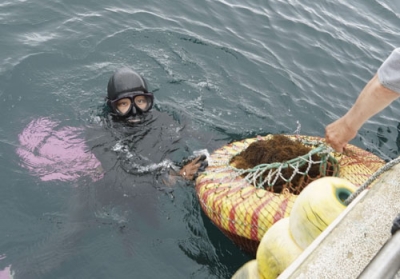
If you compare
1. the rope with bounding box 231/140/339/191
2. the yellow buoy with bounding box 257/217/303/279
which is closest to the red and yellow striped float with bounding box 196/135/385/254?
the rope with bounding box 231/140/339/191

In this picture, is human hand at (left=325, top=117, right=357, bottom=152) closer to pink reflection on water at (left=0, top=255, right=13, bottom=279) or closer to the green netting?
the green netting

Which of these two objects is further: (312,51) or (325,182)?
(312,51)

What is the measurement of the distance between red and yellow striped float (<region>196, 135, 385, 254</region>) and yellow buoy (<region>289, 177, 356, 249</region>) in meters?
1.17

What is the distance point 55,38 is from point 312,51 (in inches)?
199

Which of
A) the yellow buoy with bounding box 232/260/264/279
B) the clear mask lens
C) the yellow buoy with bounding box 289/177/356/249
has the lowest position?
the clear mask lens

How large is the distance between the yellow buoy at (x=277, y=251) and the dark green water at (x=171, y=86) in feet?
5.18

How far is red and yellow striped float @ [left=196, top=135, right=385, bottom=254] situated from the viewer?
3.57 m

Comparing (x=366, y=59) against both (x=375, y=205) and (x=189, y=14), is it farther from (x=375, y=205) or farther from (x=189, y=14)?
(x=375, y=205)

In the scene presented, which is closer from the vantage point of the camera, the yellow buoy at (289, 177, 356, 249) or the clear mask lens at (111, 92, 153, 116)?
the yellow buoy at (289, 177, 356, 249)

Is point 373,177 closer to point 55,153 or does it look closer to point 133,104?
point 133,104

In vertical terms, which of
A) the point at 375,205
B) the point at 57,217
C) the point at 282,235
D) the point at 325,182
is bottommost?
the point at 57,217

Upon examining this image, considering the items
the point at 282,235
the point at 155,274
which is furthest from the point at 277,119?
the point at 282,235

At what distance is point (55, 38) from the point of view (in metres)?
7.02

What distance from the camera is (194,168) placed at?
469 centimetres
